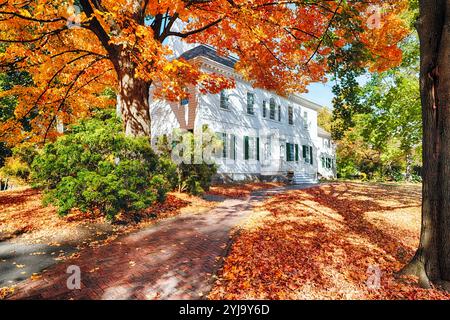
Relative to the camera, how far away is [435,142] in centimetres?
363

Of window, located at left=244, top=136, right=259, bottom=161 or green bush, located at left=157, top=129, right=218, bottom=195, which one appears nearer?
green bush, located at left=157, top=129, right=218, bottom=195

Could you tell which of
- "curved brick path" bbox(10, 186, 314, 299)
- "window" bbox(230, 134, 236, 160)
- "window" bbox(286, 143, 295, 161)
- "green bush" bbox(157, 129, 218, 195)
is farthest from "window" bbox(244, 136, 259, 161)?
"curved brick path" bbox(10, 186, 314, 299)

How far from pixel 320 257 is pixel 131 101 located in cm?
779

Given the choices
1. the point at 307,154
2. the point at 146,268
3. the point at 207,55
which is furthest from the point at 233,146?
the point at 146,268

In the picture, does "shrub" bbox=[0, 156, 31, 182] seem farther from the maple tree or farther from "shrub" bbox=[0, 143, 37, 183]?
the maple tree

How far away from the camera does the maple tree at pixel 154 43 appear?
23.9 feet

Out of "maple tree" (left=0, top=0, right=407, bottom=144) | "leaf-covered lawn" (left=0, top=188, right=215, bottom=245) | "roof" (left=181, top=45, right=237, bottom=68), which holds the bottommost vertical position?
"leaf-covered lawn" (left=0, top=188, right=215, bottom=245)

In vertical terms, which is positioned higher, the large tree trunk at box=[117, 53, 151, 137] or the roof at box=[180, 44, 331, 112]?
the roof at box=[180, 44, 331, 112]

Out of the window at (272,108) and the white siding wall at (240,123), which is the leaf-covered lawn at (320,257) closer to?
the white siding wall at (240,123)

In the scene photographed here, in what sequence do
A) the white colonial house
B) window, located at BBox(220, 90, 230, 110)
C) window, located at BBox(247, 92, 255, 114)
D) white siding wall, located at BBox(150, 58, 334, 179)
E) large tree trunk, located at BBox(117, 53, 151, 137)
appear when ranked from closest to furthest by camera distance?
large tree trunk, located at BBox(117, 53, 151, 137)
white siding wall, located at BBox(150, 58, 334, 179)
the white colonial house
window, located at BBox(220, 90, 230, 110)
window, located at BBox(247, 92, 255, 114)

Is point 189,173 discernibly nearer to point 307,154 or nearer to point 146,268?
point 146,268

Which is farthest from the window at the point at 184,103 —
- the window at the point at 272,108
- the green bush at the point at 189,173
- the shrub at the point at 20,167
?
the shrub at the point at 20,167

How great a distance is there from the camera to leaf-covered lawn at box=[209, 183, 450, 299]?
3.54 metres

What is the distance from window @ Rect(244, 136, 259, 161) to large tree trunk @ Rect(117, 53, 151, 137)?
11.7 metres
